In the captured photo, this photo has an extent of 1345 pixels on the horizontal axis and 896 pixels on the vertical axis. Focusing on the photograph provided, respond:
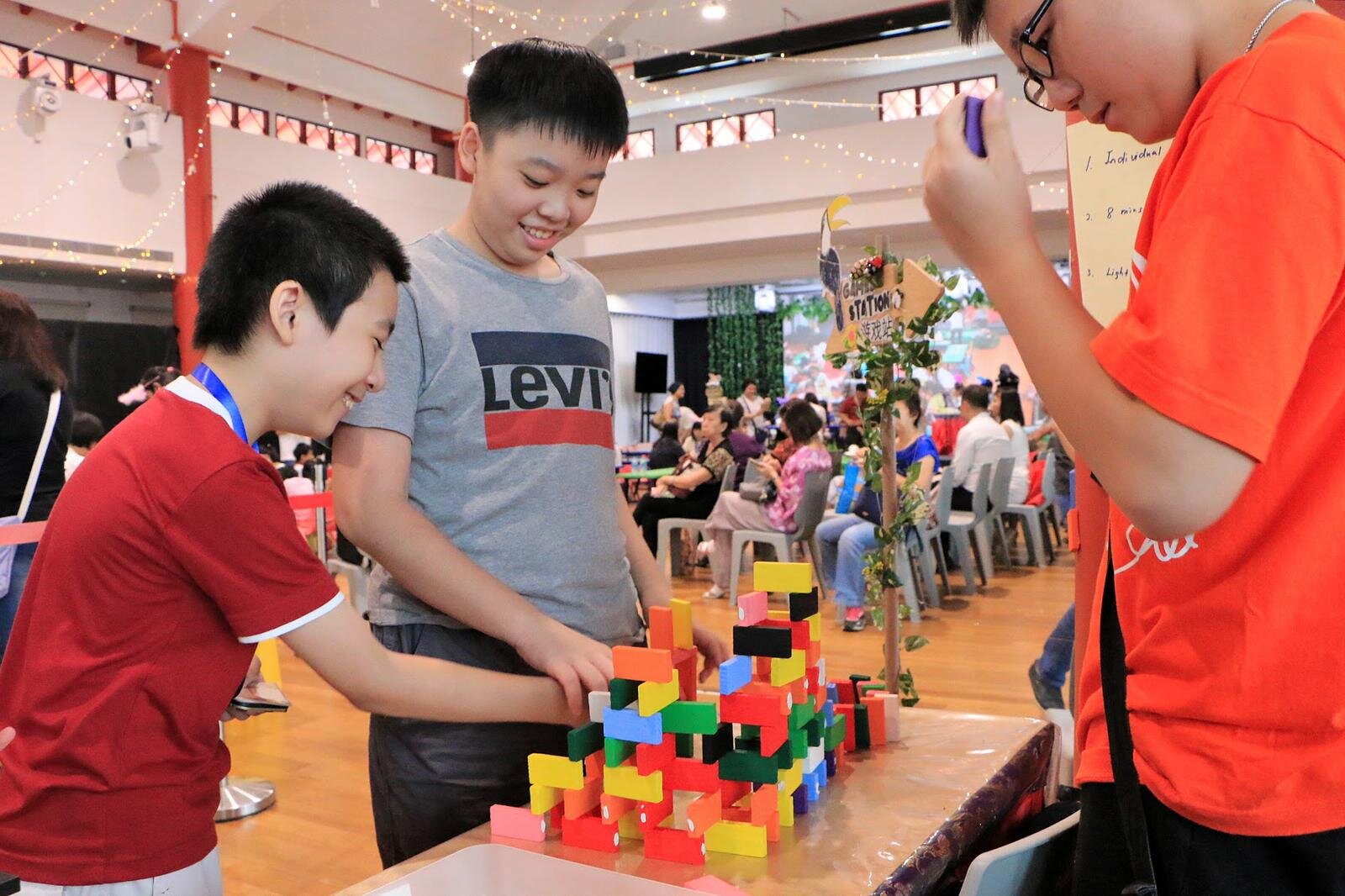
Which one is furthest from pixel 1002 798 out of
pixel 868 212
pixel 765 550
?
pixel 868 212

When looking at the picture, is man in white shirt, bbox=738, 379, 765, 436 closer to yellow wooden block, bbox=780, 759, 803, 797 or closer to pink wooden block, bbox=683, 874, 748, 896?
yellow wooden block, bbox=780, 759, 803, 797

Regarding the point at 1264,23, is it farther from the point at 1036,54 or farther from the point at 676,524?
the point at 676,524

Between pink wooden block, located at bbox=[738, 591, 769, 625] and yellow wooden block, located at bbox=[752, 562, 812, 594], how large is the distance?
1 cm

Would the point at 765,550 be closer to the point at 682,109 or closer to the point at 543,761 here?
the point at 543,761

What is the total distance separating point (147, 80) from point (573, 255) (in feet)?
17.2

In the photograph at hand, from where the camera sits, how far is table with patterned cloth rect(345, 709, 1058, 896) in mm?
1003

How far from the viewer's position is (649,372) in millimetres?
16984

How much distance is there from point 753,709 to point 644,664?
13 centimetres

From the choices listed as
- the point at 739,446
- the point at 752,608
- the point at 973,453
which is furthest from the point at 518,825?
the point at 739,446

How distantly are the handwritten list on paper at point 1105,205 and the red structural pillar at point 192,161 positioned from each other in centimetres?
910

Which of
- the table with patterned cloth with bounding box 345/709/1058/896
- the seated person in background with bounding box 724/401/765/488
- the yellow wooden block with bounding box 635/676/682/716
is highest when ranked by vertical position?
the seated person in background with bounding box 724/401/765/488

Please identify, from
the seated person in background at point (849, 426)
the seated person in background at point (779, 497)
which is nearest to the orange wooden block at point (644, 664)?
the seated person in background at point (779, 497)

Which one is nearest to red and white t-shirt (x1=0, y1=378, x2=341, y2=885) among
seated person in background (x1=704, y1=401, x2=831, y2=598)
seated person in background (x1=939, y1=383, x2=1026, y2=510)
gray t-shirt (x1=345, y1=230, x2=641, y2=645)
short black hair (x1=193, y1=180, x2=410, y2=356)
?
short black hair (x1=193, y1=180, x2=410, y2=356)

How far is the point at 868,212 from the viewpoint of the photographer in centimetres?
1137
